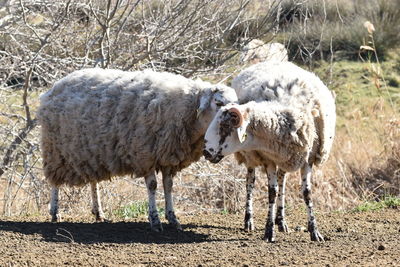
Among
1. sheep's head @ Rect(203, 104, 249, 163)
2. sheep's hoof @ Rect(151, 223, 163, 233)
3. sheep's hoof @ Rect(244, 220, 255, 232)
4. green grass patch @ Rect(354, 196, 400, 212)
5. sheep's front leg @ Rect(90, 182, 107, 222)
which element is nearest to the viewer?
sheep's head @ Rect(203, 104, 249, 163)

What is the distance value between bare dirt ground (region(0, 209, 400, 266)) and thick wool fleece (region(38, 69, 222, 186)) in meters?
0.67

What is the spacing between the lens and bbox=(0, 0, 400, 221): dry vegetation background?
10.5 m

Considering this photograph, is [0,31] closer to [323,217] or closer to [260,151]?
[260,151]

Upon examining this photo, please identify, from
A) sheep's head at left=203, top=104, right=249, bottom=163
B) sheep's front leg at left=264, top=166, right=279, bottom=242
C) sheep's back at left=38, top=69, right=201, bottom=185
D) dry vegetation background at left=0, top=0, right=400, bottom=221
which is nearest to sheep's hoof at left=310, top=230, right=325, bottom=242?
sheep's front leg at left=264, top=166, right=279, bottom=242

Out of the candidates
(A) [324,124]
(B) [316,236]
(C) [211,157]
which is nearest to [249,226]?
(B) [316,236]

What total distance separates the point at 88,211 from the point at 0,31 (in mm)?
2669

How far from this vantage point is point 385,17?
20.9 m

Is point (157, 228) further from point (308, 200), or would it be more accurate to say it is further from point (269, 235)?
point (308, 200)

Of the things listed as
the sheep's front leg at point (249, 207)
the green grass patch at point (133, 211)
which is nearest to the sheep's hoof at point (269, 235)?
the sheep's front leg at point (249, 207)

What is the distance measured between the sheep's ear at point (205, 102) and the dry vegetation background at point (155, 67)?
1.41m

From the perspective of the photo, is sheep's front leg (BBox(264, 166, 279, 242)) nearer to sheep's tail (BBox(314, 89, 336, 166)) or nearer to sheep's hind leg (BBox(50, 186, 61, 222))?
sheep's tail (BBox(314, 89, 336, 166))

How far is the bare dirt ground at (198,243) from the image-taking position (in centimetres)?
715

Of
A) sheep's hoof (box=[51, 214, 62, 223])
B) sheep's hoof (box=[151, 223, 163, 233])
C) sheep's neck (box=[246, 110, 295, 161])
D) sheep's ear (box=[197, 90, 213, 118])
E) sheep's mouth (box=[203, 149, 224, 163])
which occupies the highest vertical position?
sheep's ear (box=[197, 90, 213, 118])

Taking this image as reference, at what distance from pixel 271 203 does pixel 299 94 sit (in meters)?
1.16
